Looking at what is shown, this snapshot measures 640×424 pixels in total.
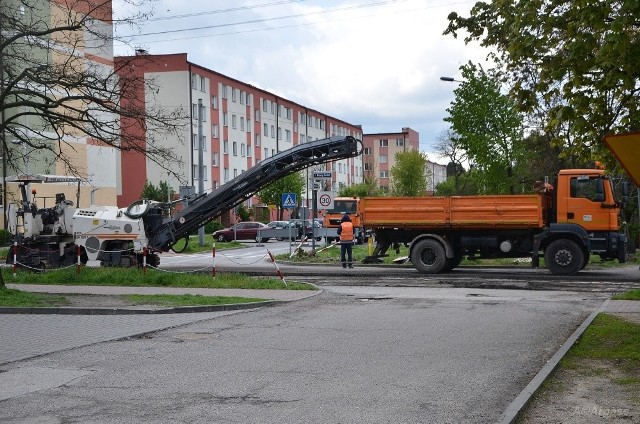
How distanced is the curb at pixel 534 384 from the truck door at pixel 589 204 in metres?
11.9

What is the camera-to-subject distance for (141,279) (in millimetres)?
20891

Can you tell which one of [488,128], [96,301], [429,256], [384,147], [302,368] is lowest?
[302,368]

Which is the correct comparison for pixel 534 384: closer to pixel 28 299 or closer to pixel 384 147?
pixel 28 299

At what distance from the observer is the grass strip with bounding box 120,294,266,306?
16.1 metres

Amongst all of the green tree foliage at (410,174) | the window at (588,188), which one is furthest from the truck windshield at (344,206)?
the green tree foliage at (410,174)

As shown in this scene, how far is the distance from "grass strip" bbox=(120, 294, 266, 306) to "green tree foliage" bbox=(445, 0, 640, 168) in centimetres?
682

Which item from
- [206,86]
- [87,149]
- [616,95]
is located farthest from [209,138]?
[616,95]

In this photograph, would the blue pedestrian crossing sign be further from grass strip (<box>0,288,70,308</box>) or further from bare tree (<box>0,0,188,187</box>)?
grass strip (<box>0,288,70,308</box>)

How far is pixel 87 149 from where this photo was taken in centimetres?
5469

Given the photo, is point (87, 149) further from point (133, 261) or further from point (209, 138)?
point (133, 261)

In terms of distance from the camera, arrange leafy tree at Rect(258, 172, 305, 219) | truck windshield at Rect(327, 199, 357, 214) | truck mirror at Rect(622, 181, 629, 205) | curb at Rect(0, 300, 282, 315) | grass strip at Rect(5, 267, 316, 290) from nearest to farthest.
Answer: curb at Rect(0, 300, 282, 315) → grass strip at Rect(5, 267, 316, 290) → truck mirror at Rect(622, 181, 629, 205) → truck windshield at Rect(327, 199, 357, 214) → leafy tree at Rect(258, 172, 305, 219)

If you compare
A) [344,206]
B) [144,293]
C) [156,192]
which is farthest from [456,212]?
[156,192]

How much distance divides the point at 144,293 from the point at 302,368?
974 cm

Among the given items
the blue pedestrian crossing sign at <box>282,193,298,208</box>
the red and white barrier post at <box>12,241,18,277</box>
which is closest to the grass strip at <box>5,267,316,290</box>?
the red and white barrier post at <box>12,241,18,277</box>
